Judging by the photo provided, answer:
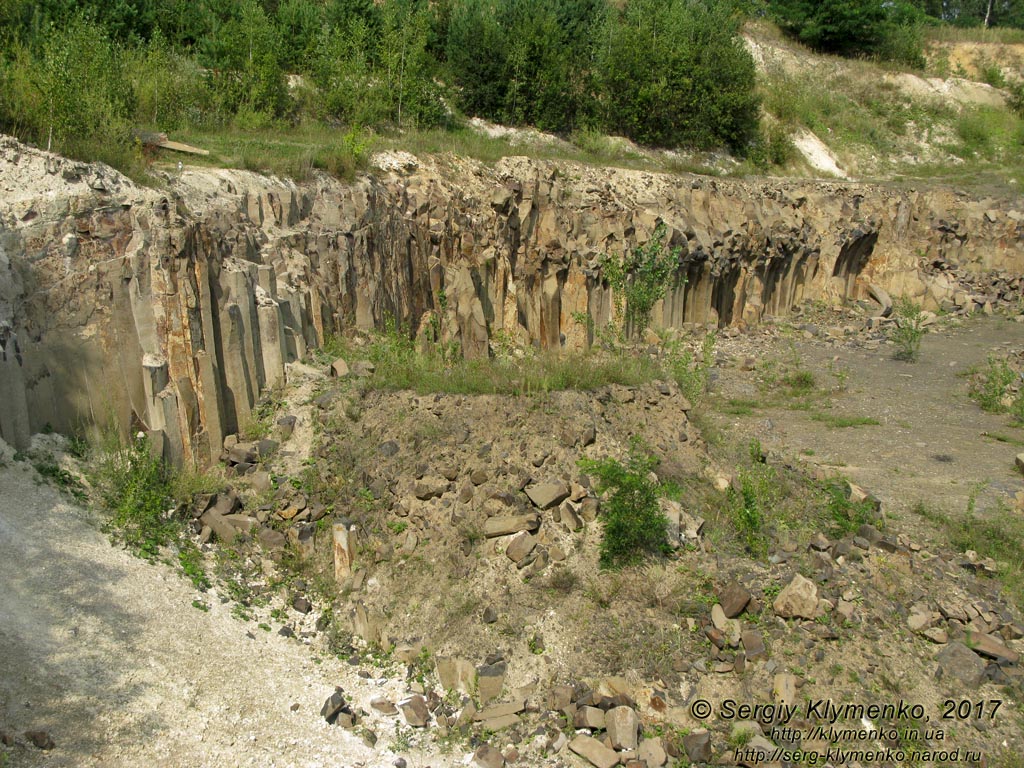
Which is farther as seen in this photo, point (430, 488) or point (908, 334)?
point (908, 334)

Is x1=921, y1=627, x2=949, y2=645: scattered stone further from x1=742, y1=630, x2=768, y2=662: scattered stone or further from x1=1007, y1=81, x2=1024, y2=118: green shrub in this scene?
x1=1007, y1=81, x2=1024, y2=118: green shrub

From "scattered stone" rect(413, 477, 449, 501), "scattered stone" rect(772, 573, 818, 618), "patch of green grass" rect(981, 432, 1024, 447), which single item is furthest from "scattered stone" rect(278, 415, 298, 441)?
"patch of green grass" rect(981, 432, 1024, 447)

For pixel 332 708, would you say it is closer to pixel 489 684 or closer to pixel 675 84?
pixel 489 684

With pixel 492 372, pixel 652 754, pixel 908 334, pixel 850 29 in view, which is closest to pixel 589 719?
pixel 652 754

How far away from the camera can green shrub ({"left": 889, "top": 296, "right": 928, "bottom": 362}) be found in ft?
59.7

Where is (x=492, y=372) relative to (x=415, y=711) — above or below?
above

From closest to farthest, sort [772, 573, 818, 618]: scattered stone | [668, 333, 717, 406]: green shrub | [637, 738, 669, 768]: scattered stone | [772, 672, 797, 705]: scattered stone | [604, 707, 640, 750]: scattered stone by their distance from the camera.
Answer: [637, 738, 669, 768]: scattered stone, [604, 707, 640, 750]: scattered stone, [772, 672, 797, 705]: scattered stone, [772, 573, 818, 618]: scattered stone, [668, 333, 717, 406]: green shrub

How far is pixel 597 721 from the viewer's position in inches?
264

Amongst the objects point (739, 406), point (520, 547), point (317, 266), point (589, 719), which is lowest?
point (739, 406)

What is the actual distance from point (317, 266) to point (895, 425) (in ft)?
30.3

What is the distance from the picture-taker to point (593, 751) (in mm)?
6457

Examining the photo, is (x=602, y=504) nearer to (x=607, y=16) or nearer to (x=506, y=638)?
(x=506, y=638)

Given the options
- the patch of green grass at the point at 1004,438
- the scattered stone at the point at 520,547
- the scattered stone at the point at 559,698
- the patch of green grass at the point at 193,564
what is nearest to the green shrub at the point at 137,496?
the patch of green grass at the point at 193,564

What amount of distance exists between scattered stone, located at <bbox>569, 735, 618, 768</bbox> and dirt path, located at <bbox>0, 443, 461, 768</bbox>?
0.93 metres
